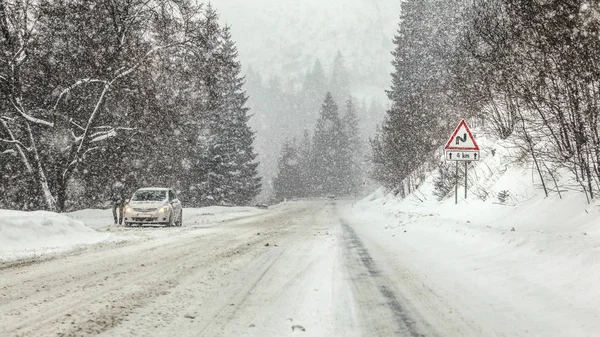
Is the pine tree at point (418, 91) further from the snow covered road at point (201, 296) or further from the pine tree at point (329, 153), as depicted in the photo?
the pine tree at point (329, 153)

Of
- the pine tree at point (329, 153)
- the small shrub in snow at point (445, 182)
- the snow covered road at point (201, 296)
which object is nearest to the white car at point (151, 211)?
the snow covered road at point (201, 296)

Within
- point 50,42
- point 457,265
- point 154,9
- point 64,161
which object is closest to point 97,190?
point 64,161

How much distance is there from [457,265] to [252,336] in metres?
4.99

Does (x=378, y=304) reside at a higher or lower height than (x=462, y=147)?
lower

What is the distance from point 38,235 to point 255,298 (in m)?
8.62

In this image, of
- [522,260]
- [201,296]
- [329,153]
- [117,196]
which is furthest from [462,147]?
[329,153]

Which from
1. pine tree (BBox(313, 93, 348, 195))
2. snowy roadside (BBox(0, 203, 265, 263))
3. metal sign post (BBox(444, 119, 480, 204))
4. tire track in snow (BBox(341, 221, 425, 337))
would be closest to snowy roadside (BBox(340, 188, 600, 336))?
tire track in snow (BBox(341, 221, 425, 337))

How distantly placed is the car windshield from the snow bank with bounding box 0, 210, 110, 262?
5.81 meters

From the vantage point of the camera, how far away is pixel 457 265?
7957 millimetres

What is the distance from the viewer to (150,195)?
2020 centimetres

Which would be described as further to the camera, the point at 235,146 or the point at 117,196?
the point at 235,146

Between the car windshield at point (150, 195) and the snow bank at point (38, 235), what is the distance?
19.1 ft

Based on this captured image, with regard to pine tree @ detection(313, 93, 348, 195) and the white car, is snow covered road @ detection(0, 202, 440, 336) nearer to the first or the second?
the white car

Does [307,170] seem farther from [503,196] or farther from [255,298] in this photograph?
[255,298]
